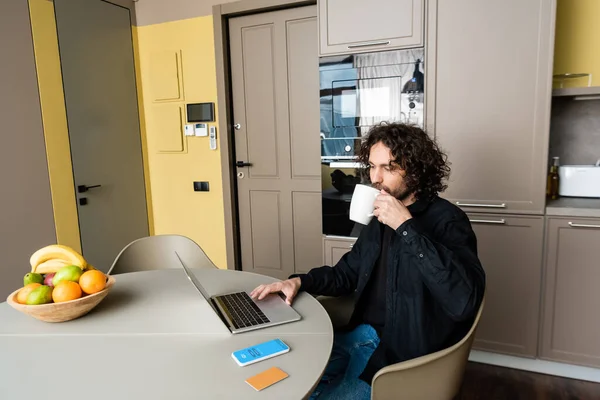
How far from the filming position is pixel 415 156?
4.69 ft

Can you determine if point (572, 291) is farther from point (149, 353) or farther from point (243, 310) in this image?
point (149, 353)

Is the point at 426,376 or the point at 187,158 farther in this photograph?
the point at 187,158

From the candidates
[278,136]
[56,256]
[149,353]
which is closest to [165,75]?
[278,136]

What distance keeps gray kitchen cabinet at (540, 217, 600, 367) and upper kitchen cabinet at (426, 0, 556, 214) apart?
0.67ft

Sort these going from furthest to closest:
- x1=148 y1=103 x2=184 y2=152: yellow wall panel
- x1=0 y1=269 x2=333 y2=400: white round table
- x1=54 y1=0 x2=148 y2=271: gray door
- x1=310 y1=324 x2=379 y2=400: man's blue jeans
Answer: x1=148 y1=103 x2=184 y2=152: yellow wall panel < x1=54 y1=0 x2=148 y2=271: gray door < x1=310 y1=324 x2=379 y2=400: man's blue jeans < x1=0 y1=269 x2=333 y2=400: white round table

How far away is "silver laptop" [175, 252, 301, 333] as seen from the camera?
4.02 feet

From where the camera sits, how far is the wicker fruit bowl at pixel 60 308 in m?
1.20

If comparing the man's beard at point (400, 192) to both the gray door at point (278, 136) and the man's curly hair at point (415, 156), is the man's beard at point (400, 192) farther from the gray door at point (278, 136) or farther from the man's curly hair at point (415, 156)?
the gray door at point (278, 136)

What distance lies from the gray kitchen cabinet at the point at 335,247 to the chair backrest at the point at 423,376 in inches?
58.8

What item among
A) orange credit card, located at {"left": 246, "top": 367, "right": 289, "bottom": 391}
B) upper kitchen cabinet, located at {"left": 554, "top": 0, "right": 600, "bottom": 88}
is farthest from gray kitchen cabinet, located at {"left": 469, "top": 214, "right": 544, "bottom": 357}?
orange credit card, located at {"left": 246, "top": 367, "right": 289, "bottom": 391}

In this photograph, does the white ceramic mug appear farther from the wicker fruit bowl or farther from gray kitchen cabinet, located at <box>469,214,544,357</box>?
gray kitchen cabinet, located at <box>469,214,544,357</box>

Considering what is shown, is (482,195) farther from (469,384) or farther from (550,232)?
(469,384)

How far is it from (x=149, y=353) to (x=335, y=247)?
171 cm

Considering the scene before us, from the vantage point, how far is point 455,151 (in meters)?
2.33
